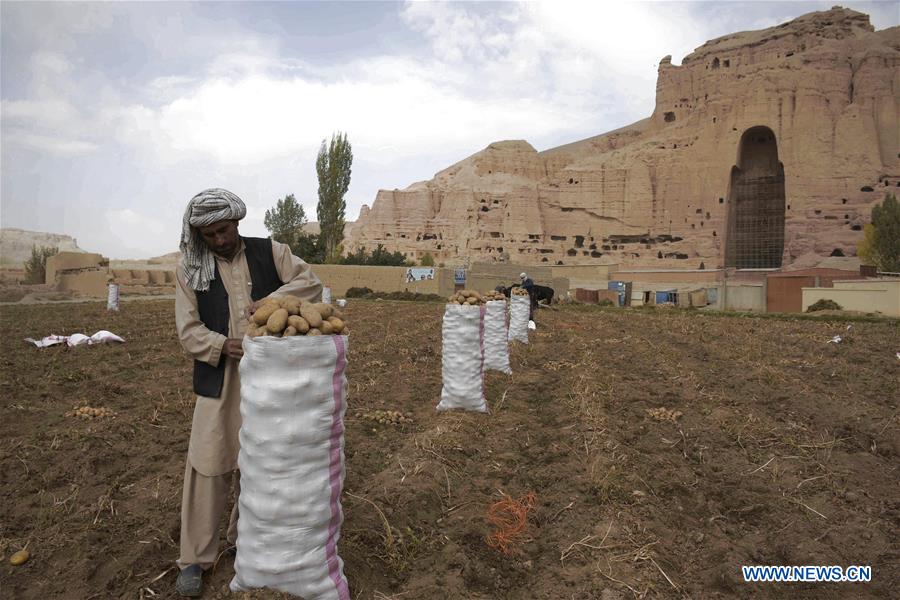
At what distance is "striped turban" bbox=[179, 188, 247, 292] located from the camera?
2.77 meters

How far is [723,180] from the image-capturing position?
5016 centimetres

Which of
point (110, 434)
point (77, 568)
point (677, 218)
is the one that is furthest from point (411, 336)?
point (677, 218)

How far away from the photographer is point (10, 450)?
498 cm

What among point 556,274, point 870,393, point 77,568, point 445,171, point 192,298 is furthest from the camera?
point 445,171

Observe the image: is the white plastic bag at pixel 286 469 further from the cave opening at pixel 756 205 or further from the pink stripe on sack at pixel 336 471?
the cave opening at pixel 756 205

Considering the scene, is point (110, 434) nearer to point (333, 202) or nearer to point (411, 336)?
point (411, 336)

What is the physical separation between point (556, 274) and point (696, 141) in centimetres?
1917

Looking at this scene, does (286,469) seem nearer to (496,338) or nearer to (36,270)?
(496,338)

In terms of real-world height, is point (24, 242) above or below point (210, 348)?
above

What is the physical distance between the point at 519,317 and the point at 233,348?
Answer: 30.9ft

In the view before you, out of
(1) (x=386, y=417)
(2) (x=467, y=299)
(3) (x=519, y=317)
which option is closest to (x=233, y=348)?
(1) (x=386, y=417)

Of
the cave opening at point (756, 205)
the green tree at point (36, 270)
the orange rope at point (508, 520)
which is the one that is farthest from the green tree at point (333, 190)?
the orange rope at point (508, 520)

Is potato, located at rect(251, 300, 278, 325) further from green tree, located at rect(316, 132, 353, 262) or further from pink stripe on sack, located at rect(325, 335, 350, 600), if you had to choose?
green tree, located at rect(316, 132, 353, 262)

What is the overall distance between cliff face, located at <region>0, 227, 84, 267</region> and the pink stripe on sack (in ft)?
379
